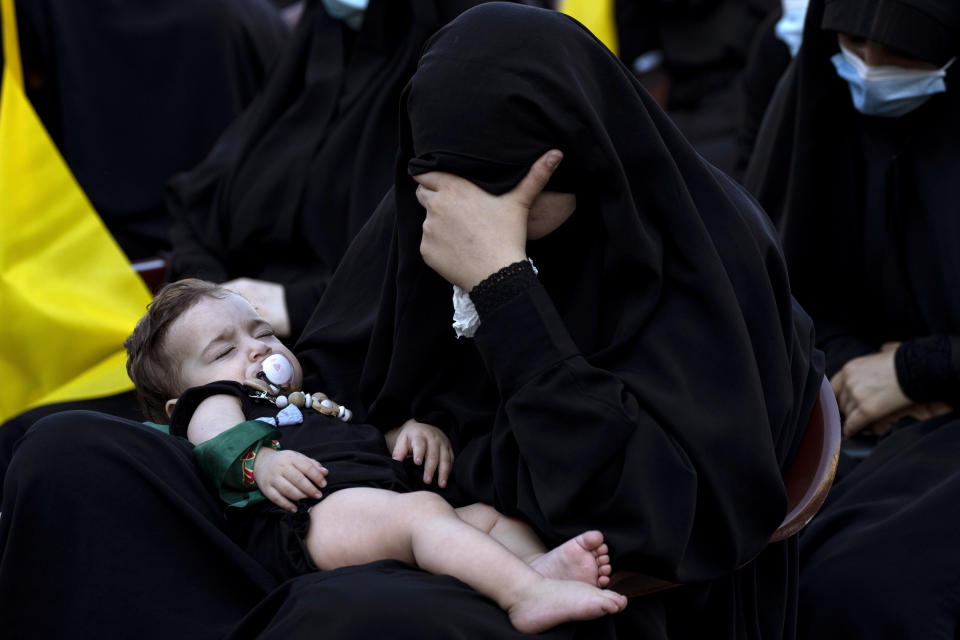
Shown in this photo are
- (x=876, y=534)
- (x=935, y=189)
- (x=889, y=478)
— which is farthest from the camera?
(x=935, y=189)

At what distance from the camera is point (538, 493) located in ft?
6.73

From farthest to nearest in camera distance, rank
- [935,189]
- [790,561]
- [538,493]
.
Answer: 1. [935,189]
2. [790,561]
3. [538,493]

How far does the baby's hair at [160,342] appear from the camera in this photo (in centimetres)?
251

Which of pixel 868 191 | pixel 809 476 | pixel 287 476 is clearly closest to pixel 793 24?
pixel 868 191

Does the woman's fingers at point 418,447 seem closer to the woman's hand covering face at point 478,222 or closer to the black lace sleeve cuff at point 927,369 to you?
the woman's hand covering face at point 478,222

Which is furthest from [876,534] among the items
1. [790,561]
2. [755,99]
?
[755,99]

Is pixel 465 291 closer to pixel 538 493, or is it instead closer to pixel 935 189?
pixel 538 493

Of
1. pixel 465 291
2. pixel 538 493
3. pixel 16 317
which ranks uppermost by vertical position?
pixel 465 291

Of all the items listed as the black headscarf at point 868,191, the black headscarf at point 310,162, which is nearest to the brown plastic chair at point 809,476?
the black headscarf at point 868,191

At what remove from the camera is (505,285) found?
6.84 ft

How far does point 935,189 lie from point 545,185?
1526 mm

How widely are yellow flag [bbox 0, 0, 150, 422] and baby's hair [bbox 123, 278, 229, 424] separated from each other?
1.27 m

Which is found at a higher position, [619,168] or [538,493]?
[619,168]

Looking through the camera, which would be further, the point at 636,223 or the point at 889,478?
the point at 889,478
